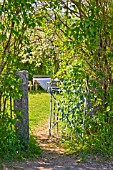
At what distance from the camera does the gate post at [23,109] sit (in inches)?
198

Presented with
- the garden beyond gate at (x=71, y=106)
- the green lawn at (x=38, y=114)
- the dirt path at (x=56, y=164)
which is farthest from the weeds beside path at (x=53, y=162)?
the green lawn at (x=38, y=114)

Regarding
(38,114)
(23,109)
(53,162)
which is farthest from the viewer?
(38,114)

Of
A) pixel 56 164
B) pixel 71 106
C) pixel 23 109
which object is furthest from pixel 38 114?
pixel 56 164

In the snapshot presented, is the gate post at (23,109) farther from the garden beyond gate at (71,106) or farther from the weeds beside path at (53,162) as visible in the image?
the garden beyond gate at (71,106)

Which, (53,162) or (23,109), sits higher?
(23,109)

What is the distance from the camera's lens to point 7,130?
4922mm

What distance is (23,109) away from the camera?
5090 millimetres

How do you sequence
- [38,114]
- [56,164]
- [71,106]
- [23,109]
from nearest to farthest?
[56,164], [23,109], [71,106], [38,114]

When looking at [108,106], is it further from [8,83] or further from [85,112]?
→ [8,83]

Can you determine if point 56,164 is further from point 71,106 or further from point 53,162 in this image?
point 71,106

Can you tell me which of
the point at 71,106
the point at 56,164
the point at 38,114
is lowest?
the point at 56,164

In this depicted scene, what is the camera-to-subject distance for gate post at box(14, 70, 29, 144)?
5.02 meters

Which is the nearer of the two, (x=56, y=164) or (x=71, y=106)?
(x=56, y=164)

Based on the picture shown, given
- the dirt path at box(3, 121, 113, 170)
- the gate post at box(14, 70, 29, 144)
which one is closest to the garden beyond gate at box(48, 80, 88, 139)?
the dirt path at box(3, 121, 113, 170)
